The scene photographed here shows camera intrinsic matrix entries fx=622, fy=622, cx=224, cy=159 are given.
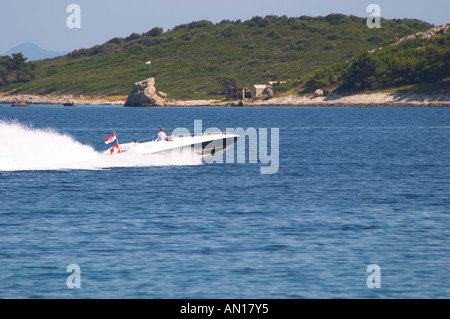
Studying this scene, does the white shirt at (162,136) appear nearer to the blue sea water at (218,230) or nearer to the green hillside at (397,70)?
the blue sea water at (218,230)

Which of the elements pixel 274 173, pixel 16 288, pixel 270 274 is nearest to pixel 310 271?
pixel 270 274

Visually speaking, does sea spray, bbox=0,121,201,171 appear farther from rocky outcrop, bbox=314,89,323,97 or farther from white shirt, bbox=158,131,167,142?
rocky outcrop, bbox=314,89,323,97

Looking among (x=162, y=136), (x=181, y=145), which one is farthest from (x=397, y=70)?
(x=162, y=136)

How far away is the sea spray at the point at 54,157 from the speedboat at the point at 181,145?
45cm

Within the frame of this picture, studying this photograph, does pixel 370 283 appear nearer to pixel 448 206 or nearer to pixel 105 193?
pixel 448 206

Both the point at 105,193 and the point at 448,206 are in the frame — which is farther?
the point at 105,193

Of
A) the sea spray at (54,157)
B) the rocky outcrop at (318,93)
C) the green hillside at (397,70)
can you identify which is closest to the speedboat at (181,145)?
the sea spray at (54,157)

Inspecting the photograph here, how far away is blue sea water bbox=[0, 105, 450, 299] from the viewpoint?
52.7 feet

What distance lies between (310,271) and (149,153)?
2238cm

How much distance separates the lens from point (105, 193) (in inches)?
1152

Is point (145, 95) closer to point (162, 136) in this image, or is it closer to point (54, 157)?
point (54, 157)

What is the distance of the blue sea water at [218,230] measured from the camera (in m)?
16.1

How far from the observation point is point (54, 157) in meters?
39.6

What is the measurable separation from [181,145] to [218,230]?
667 inches
